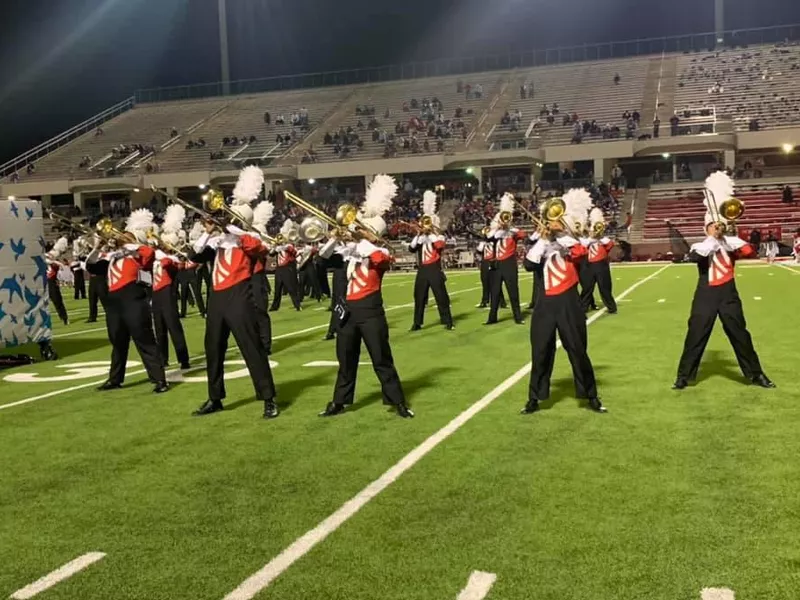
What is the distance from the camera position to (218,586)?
3662 millimetres

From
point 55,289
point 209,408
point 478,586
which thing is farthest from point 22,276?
point 478,586

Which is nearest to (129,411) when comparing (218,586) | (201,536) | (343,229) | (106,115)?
(343,229)

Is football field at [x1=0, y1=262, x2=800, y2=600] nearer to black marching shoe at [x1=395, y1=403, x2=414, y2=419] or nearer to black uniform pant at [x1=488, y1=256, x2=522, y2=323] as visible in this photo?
black marching shoe at [x1=395, y1=403, x2=414, y2=419]

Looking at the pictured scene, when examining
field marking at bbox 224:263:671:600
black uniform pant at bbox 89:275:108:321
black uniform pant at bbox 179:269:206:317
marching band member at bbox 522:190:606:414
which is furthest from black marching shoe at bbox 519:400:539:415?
black uniform pant at bbox 179:269:206:317

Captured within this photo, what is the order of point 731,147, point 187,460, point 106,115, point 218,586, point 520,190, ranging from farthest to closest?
point 106,115
point 520,190
point 731,147
point 187,460
point 218,586

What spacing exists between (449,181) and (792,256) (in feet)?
65.6

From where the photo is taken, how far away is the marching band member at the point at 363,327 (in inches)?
277

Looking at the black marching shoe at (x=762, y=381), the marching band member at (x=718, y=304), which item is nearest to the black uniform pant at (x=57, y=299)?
the marching band member at (x=718, y=304)

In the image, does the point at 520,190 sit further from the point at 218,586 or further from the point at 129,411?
the point at 218,586

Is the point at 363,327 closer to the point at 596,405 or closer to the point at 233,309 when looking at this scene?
the point at 233,309

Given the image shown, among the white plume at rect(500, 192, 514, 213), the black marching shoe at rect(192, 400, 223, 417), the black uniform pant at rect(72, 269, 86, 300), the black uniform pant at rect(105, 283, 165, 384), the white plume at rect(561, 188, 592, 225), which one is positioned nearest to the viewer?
the black marching shoe at rect(192, 400, 223, 417)

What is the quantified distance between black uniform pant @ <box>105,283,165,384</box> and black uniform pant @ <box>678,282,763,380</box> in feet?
18.2

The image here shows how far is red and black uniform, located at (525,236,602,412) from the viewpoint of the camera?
274 inches

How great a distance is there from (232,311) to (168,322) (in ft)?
12.0
